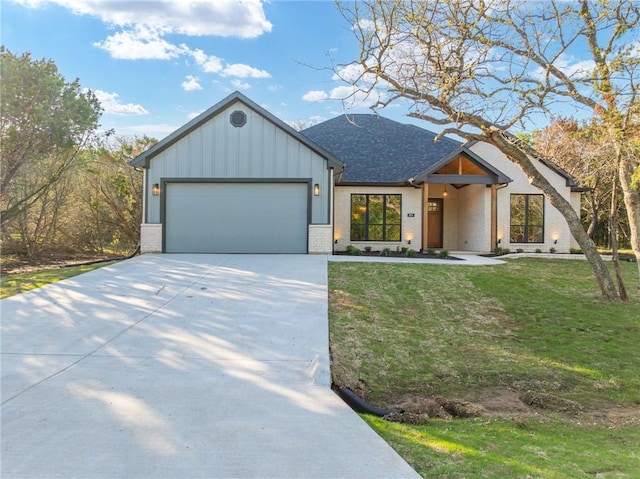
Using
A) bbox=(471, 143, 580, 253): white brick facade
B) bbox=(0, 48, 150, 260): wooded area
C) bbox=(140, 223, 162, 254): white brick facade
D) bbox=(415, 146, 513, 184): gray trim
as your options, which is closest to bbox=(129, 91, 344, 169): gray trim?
bbox=(140, 223, 162, 254): white brick facade

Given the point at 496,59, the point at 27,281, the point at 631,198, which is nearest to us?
the point at 496,59

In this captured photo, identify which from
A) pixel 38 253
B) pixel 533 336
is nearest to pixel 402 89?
pixel 533 336

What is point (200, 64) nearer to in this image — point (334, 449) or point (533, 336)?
point (533, 336)

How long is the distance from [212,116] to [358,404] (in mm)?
11525

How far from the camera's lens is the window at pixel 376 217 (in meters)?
15.9

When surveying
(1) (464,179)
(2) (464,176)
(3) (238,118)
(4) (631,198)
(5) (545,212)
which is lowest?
(4) (631,198)

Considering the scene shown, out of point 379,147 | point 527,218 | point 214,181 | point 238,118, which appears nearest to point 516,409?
point 214,181

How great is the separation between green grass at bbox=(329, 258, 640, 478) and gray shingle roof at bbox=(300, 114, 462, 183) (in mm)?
6698

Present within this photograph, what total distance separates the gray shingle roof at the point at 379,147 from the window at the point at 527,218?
3.76 meters

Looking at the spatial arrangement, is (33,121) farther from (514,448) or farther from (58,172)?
(514,448)

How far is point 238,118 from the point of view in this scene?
42.9 feet

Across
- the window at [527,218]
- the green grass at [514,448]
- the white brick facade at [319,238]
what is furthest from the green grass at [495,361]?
the window at [527,218]

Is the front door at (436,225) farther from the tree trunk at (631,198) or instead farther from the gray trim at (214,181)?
the tree trunk at (631,198)

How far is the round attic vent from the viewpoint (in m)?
13.1
